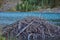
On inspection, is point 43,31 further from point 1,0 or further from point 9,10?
point 1,0

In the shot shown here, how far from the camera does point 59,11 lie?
2.37m

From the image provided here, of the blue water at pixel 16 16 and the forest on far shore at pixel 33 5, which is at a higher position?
the forest on far shore at pixel 33 5

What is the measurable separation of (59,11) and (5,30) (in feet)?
Answer: 2.18

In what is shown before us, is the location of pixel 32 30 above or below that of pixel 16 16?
below

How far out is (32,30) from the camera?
235 cm

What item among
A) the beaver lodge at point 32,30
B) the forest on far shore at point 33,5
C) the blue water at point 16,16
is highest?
the forest on far shore at point 33,5

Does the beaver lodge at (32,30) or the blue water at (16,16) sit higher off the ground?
the blue water at (16,16)

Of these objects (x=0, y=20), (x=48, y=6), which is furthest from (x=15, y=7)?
(x=48, y=6)

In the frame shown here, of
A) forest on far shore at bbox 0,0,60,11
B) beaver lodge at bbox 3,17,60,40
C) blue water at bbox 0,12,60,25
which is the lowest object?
beaver lodge at bbox 3,17,60,40

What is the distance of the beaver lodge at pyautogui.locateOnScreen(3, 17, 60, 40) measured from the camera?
2.35 meters

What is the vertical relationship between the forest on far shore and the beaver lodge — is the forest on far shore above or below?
above

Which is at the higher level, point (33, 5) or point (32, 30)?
point (33, 5)

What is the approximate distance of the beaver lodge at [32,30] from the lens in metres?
2.35

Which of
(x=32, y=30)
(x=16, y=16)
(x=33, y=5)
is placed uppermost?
(x=33, y=5)
